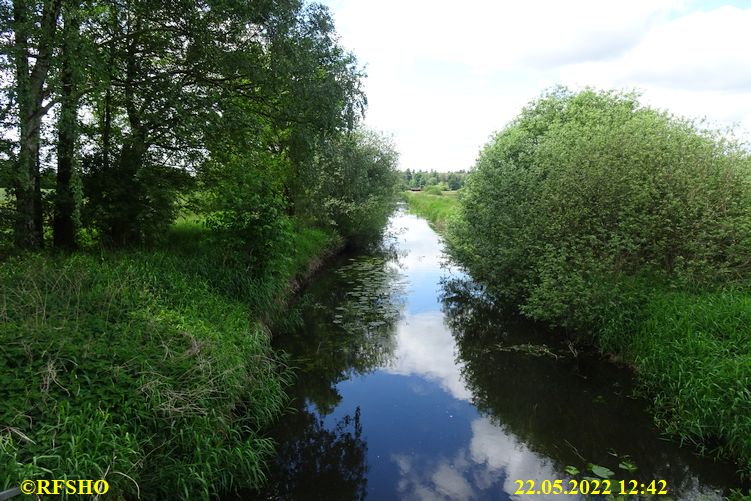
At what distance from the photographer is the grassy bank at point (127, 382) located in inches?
181

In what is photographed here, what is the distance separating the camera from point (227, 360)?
723 centimetres

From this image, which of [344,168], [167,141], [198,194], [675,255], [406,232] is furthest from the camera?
[406,232]

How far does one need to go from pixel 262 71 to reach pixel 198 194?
4.87 meters

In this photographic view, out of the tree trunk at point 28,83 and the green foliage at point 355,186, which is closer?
the tree trunk at point 28,83

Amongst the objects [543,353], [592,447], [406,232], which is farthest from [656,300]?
[406,232]

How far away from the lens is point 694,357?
7914 mm

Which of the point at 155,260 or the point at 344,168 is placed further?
the point at 344,168

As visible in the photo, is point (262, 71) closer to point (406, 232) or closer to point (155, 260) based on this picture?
point (155, 260)

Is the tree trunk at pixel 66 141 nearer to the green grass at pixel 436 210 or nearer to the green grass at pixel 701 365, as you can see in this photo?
the green grass at pixel 701 365

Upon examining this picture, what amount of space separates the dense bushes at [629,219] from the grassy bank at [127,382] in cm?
777
